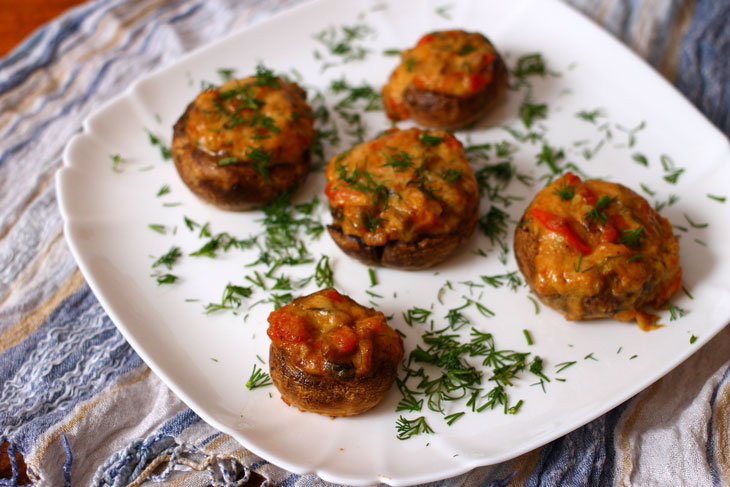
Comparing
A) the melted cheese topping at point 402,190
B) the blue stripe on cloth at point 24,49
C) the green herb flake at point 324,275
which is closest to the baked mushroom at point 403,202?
the melted cheese topping at point 402,190

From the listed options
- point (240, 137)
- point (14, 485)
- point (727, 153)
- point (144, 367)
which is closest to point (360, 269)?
point (240, 137)

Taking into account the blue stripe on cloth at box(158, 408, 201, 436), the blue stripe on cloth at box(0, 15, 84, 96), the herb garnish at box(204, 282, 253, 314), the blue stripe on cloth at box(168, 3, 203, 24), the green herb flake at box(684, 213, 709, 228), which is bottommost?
the green herb flake at box(684, 213, 709, 228)

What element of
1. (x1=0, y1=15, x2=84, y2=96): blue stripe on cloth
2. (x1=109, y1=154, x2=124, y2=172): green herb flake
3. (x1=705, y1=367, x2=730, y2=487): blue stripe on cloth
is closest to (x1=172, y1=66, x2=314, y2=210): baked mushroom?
(x1=109, y1=154, x2=124, y2=172): green herb flake

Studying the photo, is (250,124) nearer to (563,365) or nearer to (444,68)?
(444,68)

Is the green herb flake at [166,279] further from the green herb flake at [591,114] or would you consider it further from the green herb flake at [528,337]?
the green herb flake at [591,114]

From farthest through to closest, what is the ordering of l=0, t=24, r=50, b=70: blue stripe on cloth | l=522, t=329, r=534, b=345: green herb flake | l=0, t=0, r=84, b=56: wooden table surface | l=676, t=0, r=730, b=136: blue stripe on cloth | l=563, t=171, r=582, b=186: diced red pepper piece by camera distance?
1. l=0, t=0, r=84, b=56: wooden table surface
2. l=0, t=24, r=50, b=70: blue stripe on cloth
3. l=676, t=0, r=730, b=136: blue stripe on cloth
4. l=563, t=171, r=582, b=186: diced red pepper piece
5. l=522, t=329, r=534, b=345: green herb flake

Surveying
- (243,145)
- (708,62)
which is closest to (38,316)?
(243,145)

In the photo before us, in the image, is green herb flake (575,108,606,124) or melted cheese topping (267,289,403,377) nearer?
melted cheese topping (267,289,403,377)

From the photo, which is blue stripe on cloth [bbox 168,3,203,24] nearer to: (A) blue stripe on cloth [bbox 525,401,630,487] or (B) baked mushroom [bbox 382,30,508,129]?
(B) baked mushroom [bbox 382,30,508,129]
